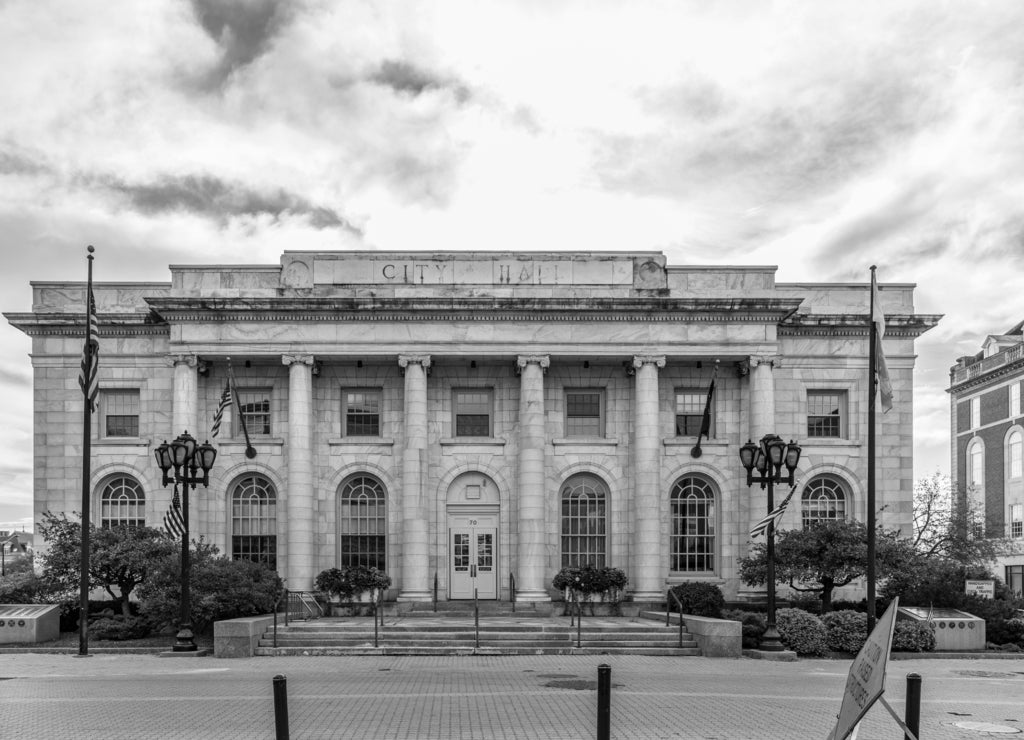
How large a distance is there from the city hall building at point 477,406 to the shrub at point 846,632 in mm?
8238

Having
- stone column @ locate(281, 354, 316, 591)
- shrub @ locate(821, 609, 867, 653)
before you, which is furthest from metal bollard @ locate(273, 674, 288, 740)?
stone column @ locate(281, 354, 316, 591)

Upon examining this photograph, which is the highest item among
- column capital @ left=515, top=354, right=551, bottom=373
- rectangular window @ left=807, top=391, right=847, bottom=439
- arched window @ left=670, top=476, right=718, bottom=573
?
column capital @ left=515, top=354, right=551, bottom=373

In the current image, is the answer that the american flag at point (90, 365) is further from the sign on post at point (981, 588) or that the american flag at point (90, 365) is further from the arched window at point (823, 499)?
the sign on post at point (981, 588)

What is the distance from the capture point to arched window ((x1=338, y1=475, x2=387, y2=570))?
111 feet

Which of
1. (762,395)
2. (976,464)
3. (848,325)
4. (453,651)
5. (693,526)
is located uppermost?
(848,325)

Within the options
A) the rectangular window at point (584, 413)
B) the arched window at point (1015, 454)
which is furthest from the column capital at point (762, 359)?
the arched window at point (1015, 454)

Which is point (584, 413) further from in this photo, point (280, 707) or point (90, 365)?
point (280, 707)

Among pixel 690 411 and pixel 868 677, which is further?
pixel 690 411

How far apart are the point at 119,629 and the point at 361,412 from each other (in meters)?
11.2

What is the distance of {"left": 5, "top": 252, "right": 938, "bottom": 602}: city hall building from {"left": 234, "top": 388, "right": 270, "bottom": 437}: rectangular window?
92 millimetres

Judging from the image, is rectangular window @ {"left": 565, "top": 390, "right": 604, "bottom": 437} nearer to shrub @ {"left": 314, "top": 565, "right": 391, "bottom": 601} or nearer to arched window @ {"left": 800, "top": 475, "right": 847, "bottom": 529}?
arched window @ {"left": 800, "top": 475, "right": 847, "bottom": 529}

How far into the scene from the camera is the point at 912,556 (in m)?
28.4

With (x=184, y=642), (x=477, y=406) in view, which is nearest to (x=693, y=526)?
(x=477, y=406)

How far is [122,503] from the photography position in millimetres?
34062
